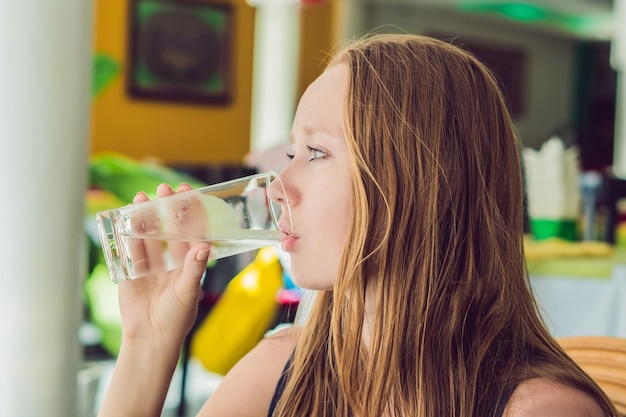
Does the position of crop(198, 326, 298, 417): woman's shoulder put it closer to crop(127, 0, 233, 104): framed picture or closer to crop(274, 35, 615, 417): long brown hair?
crop(274, 35, 615, 417): long brown hair

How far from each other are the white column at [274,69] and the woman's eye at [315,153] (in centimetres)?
752

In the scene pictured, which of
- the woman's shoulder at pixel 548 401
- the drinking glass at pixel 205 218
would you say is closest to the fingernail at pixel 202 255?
the drinking glass at pixel 205 218

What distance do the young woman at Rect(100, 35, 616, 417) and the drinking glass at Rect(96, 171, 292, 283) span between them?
0.07 meters

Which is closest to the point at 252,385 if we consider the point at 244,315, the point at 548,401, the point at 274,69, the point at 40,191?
the point at 548,401

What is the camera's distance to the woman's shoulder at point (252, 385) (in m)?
1.19

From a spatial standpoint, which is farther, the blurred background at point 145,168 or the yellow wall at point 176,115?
the yellow wall at point 176,115

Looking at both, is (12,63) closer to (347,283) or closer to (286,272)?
(347,283)

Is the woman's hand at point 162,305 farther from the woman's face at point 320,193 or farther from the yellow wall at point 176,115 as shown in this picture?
the yellow wall at point 176,115

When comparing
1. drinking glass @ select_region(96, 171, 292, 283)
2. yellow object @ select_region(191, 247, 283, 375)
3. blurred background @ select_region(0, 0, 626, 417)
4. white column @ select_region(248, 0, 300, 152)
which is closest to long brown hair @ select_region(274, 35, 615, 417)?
drinking glass @ select_region(96, 171, 292, 283)

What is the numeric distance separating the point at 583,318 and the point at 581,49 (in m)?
12.0

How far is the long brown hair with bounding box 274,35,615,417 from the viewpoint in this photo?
99cm

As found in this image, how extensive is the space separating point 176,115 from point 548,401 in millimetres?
7512

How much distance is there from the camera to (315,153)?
3.40 ft

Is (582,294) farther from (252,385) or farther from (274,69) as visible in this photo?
(274,69)
